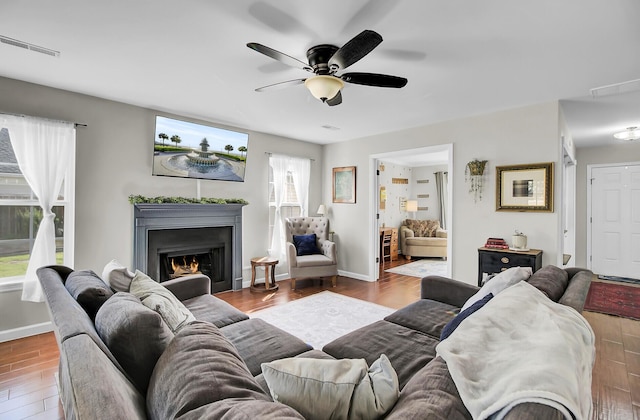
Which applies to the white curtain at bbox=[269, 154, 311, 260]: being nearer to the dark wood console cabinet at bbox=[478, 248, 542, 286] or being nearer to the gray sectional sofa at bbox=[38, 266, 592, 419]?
the dark wood console cabinet at bbox=[478, 248, 542, 286]

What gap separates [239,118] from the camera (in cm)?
414

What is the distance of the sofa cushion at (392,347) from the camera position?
161 cm

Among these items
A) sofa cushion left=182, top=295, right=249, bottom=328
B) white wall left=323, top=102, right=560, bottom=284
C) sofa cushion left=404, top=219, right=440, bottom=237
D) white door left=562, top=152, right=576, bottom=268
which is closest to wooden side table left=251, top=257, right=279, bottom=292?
white wall left=323, top=102, right=560, bottom=284

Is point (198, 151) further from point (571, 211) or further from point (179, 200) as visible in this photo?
point (571, 211)

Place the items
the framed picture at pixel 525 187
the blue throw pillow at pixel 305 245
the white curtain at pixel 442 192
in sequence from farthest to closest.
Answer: the white curtain at pixel 442 192
the blue throw pillow at pixel 305 245
the framed picture at pixel 525 187

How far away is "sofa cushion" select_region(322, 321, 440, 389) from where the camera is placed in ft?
5.28

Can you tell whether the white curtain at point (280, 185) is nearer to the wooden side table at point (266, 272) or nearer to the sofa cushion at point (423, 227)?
the wooden side table at point (266, 272)

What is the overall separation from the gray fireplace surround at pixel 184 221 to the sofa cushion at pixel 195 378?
3118 mm

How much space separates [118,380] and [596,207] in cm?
748

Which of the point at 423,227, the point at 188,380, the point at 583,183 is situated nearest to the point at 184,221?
the point at 188,380

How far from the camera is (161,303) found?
1.59 m

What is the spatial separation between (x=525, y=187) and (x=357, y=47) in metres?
2.85

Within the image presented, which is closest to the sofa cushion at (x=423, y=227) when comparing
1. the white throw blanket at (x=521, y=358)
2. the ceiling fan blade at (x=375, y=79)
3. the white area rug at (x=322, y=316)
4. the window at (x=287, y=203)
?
the window at (x=287, y=203)

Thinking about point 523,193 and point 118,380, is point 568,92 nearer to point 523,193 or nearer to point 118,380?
point 523,193
